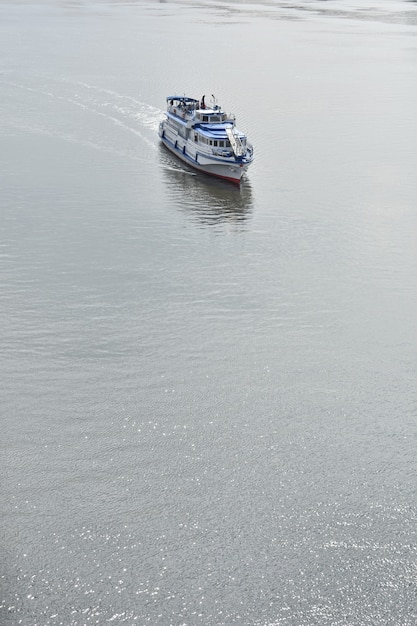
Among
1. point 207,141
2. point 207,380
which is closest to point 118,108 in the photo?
point 207,141

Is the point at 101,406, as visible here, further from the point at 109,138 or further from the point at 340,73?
the point at 340,73

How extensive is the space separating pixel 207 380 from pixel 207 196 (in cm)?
2696

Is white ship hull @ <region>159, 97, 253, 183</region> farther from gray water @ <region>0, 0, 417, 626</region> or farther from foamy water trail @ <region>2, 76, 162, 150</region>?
foamy water trail @ <region>2, 76, 162, 150</region>

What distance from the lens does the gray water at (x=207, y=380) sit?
22438 mm

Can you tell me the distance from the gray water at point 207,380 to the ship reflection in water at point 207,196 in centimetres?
27

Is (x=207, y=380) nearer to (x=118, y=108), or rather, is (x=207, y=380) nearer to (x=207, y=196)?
(x=207, y=196)

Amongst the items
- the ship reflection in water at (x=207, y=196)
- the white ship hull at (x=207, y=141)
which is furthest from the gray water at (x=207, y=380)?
the white ship hull at (x=207, y=141)

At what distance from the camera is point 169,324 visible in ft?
120

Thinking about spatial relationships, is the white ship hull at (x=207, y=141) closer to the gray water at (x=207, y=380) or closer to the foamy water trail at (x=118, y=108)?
the gray water at (x=207, y=380)

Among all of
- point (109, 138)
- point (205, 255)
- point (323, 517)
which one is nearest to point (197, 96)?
point (109, 138)

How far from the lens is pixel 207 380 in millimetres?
32469

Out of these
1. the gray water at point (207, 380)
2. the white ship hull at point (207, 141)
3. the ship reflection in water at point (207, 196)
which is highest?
the white ship hull at point (207, 141)

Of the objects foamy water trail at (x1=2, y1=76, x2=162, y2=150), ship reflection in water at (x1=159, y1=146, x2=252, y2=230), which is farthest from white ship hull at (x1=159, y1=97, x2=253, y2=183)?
foamy water trail at (x1=2, y1=76, x2=162, y2=150)

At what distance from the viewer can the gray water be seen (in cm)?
2244
